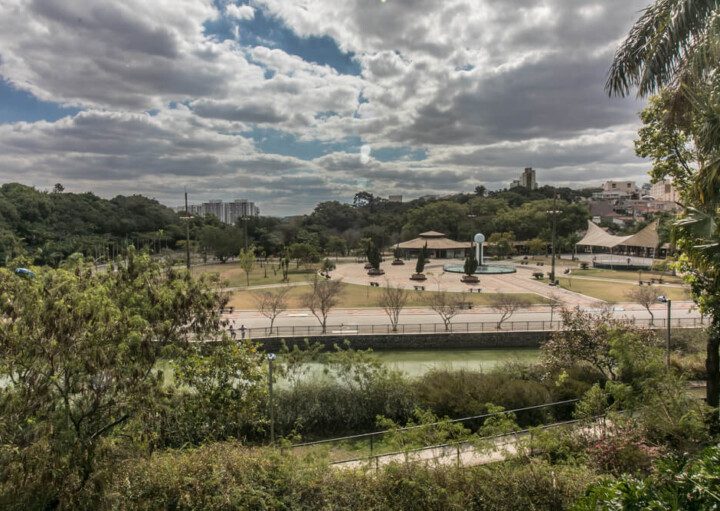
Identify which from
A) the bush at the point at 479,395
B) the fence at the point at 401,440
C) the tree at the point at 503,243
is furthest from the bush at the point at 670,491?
the tree at the point at 503,243

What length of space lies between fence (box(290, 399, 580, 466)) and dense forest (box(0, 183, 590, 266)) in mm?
42531

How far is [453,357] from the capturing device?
23734 mm

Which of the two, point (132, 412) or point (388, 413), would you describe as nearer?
point (132, 412)

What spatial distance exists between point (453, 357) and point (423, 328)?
337 cm

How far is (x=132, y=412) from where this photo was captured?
852 centimetres

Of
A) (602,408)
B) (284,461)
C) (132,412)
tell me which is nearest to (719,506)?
(284,461)

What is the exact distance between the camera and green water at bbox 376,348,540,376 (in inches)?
870

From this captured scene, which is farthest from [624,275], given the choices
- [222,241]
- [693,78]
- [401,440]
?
[222,241]

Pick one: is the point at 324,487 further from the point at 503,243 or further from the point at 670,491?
the point at 503,243

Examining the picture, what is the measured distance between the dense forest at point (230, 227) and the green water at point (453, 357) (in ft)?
106

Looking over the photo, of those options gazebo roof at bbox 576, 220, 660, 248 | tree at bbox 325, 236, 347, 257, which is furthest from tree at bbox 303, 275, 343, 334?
gazebo roof at bbox 576, 220, 660, 248

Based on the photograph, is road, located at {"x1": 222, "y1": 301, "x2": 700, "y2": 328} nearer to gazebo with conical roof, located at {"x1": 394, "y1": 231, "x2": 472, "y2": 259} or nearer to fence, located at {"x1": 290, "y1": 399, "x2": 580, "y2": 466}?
fence, located at {"x1": 290, "y1": 399, "x2": 580, "y2": 466}

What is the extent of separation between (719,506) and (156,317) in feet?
30.1

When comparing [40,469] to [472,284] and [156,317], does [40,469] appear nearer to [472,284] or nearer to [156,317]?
[156,317]
